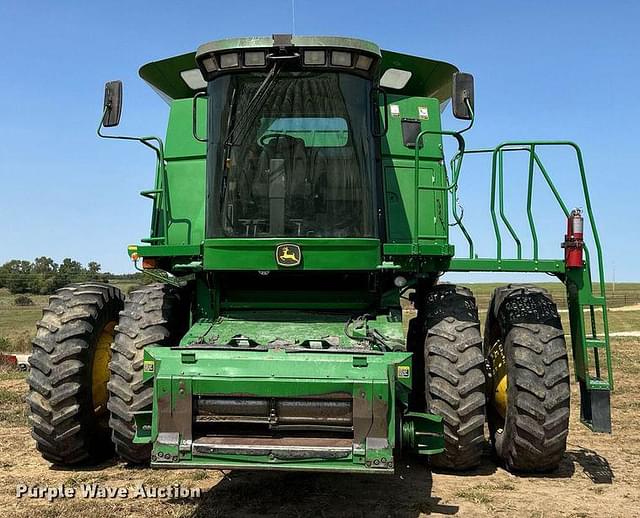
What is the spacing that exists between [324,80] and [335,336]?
2145 millimetres

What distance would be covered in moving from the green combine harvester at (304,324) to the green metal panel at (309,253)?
0.01 meters

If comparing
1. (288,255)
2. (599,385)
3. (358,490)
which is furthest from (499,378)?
(288,255)

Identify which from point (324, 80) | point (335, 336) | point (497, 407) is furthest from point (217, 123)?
point (497, 407)

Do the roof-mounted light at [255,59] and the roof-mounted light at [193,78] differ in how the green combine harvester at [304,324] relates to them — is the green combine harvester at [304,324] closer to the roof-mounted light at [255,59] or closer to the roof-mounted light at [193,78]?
the roof-mounted light at [255,59]

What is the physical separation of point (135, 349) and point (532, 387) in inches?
132

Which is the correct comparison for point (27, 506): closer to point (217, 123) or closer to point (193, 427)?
point (193, 427)

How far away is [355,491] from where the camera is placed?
5.98 meters

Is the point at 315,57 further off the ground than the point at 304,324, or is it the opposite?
the point at 315,57

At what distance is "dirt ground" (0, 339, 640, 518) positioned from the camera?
5512 mm

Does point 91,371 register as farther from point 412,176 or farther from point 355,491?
point 412,176

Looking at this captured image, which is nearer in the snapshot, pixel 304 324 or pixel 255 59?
pixel 255 59

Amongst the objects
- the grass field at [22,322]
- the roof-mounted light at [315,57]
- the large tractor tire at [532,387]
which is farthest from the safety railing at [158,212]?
the grass field at [22,322]

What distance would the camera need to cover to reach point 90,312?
686 cm

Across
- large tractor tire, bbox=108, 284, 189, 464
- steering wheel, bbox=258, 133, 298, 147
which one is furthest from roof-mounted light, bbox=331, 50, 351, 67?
large tractor tire, bbox=108, 284, 189, 464
